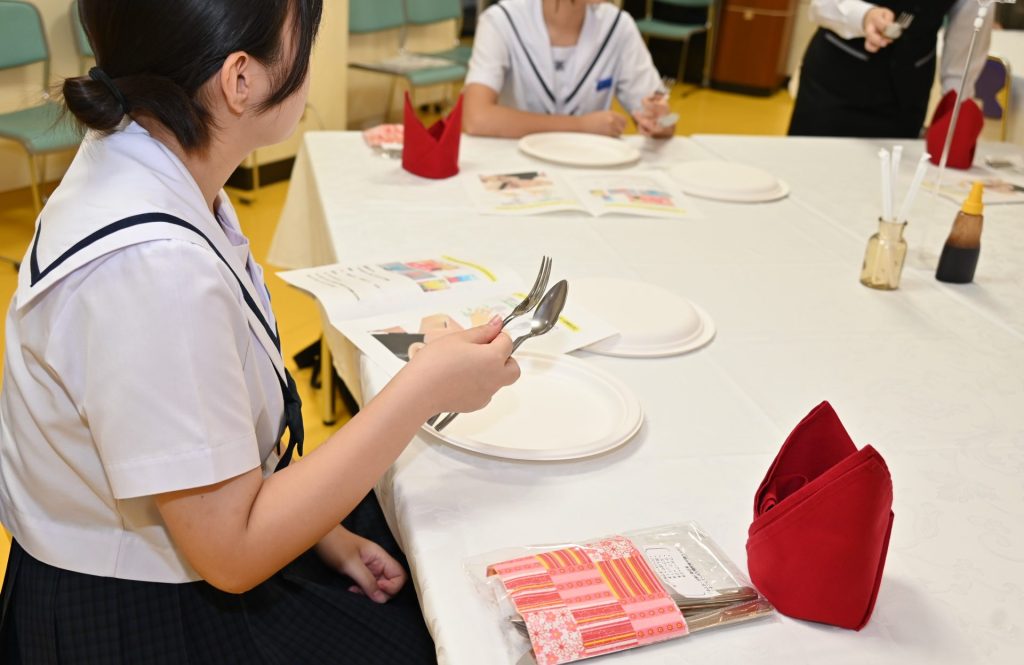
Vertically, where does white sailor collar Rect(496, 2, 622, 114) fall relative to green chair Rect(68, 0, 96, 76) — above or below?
above

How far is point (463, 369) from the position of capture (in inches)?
34.2

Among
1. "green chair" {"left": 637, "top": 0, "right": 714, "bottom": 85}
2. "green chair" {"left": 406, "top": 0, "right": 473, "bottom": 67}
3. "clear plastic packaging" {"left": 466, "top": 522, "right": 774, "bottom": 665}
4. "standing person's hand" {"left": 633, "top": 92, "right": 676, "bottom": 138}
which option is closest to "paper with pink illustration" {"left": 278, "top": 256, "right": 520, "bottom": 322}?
"clear plastic packaging" {"left": 466, "top": 522, "right": 774, "bottom": 665}

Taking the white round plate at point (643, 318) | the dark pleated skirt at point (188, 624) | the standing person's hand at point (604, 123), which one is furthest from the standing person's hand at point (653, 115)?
the dark pleated skirt at point (188, 624)

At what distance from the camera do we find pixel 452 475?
3.01ft

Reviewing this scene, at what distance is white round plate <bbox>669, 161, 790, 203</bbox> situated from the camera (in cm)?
185

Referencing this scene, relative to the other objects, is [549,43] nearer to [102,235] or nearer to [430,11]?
[102,235]

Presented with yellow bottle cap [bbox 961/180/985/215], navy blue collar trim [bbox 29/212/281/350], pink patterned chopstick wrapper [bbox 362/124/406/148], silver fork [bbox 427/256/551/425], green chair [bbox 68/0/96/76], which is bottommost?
green chair [bbox 68/0/96/76]

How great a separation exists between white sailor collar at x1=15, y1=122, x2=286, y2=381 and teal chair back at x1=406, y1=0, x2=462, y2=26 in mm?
4290

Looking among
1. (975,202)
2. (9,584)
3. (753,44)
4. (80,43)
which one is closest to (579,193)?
(975,202)

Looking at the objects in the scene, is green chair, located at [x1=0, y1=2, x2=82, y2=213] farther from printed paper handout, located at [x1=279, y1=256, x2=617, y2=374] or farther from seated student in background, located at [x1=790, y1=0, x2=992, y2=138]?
seated student in background, located at [x1=790, y1=0, x2=992, y2=138]

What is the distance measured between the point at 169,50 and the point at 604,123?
1.61 meters

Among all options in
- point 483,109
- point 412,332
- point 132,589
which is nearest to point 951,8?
point 483,109

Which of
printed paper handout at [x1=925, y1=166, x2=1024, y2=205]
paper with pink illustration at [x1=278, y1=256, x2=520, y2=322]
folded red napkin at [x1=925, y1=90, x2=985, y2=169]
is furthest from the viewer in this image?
folded red napkin at [x1=925, y1=90, x2=985, y2=169]

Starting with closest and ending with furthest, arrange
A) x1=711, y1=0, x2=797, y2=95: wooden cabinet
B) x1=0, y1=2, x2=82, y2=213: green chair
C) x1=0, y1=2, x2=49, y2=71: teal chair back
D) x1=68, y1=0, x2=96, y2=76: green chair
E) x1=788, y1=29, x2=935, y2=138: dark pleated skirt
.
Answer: x1=788, y1=29, x2=935, y2=138: dark pleated skirt → x1=0, y1=2, x2=82, y2=213: green chair → x1=0, y1=2, x2=49, y2=71: teal chair back → x1=68, y1=0, x2=96, y2=76: green chair → x1=711, y1=0, x2=797, y2=95: wooden cabinet
